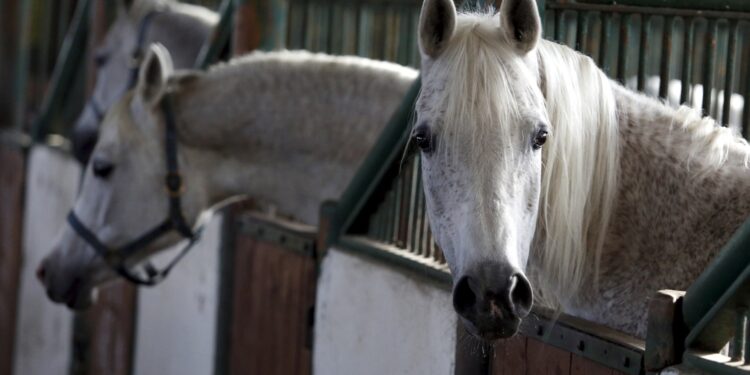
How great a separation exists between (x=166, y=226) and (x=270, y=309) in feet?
1.55

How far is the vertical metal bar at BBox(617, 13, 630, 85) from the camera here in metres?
2.72

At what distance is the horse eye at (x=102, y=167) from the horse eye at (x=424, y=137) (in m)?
1.93

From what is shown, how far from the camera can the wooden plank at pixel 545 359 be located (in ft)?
7.95

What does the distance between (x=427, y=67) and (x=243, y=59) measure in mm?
1698

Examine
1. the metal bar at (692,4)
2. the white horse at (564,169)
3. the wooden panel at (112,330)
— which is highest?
the metal bar at (692,4)

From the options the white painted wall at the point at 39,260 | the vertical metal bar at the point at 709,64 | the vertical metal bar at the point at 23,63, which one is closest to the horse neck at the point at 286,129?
the vertical metal bar at the point at 709,64

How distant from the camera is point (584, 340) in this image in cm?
234

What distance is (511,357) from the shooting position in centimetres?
261

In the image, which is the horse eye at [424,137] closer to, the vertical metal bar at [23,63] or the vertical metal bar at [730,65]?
the vertical metal bar at [730,65]

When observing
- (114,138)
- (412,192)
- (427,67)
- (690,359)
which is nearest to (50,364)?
(114,138)

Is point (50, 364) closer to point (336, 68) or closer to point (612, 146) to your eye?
point (336, 68)

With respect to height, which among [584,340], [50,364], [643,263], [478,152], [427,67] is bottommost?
[50,364]

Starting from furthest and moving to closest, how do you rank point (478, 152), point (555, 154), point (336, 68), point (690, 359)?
point (336, 68) < point (555, 154) < point (478, 152) < point (690, 359)

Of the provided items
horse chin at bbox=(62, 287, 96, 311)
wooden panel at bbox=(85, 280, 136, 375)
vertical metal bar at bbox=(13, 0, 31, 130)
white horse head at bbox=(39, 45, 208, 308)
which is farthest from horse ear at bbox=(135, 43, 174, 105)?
vertical metal bar at bbox=(13, 0, 31, 130)
